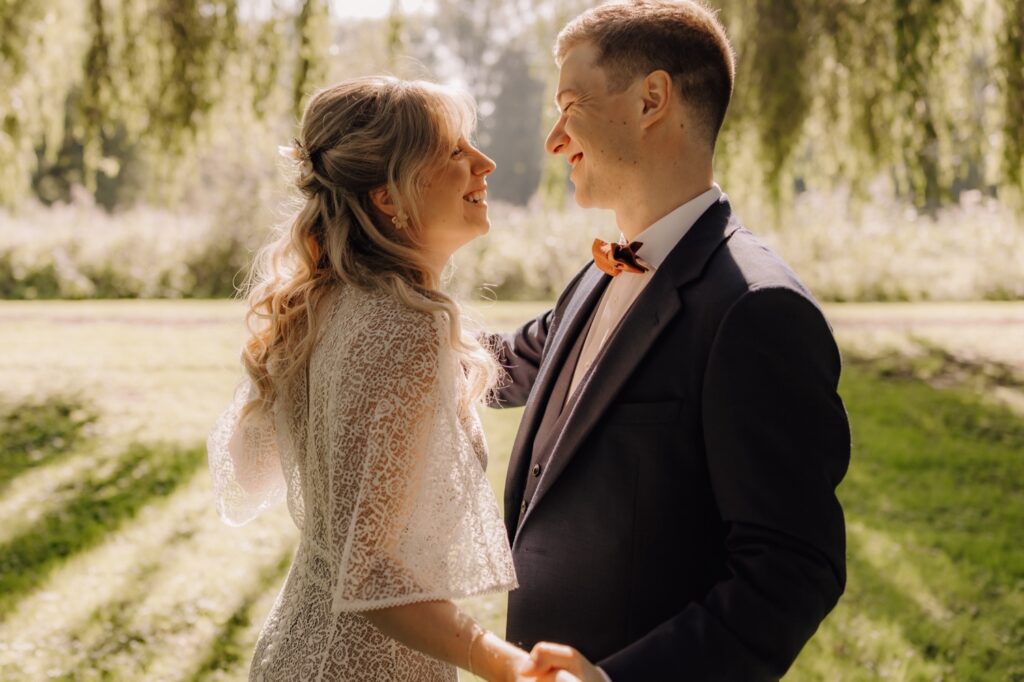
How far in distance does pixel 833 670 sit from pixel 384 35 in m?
6.29

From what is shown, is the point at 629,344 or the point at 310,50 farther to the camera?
the point at 310,50

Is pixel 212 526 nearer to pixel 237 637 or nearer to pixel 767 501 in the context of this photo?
pixel 237 637

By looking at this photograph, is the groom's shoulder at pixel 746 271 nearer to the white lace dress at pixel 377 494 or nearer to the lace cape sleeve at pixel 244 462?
the white lace dress at pixel 377 494

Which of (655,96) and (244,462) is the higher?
(655,96)

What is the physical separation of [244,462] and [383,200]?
78cm

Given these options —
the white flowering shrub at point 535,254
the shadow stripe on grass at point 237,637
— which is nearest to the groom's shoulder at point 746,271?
the shadow stripe on grass at point 237,637

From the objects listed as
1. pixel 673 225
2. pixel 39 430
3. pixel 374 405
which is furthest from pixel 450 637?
pixel 39 430

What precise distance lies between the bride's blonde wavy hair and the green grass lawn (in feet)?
10.7

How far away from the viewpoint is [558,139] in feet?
8.34

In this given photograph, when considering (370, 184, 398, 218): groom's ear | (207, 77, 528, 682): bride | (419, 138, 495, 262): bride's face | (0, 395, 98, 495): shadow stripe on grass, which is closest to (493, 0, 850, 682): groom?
(207, 77, 528, 682): bride

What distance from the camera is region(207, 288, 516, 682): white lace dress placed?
1.94m

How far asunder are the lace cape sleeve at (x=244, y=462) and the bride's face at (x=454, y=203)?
0.59 metres

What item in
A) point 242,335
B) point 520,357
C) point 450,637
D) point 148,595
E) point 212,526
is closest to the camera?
point 450,637

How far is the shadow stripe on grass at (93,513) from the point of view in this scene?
6.02m
